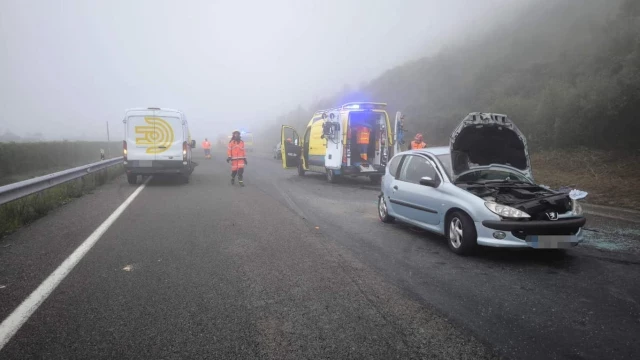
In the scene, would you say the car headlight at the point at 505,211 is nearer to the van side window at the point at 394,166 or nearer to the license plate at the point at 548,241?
the license plate at the point at 548,241

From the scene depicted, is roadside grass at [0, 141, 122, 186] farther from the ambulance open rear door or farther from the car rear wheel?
the car rear wheel

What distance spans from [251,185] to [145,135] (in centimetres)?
350

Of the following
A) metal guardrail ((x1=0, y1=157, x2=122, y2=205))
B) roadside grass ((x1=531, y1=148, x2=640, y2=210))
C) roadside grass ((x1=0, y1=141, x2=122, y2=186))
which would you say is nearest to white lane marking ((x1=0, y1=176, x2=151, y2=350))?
metal guardrail ((x1=0, y1=157, x2=122, y2=205))

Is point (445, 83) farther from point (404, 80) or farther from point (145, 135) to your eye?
point (145, 135)

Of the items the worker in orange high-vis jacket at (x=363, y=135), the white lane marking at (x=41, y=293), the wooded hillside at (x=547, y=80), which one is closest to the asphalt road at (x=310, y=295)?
the white lane marking at (x=41, y=293)

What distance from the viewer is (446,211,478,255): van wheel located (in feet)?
17.7

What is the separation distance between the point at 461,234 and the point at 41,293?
4.73m

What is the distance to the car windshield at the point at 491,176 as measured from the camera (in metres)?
6.33

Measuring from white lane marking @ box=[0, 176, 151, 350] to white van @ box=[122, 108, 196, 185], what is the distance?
645cm

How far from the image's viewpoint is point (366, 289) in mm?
4219

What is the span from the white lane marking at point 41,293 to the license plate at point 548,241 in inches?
204

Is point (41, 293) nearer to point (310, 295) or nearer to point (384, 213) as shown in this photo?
point (310, 295)

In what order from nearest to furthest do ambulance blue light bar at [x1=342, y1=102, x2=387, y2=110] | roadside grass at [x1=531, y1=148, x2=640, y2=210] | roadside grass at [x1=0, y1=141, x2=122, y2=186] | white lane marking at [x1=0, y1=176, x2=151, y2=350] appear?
white lane marking at [x1=0, y1=176, x2=151, y2=350] → roadside grass at [x1=531, y1=148, x2=640, y2=210] → ambulance blue light bar at [x1=342, y1=102, x2=387, y2=110] → roadside grass at [x1=0, y1=141, x2=122, y2=186]

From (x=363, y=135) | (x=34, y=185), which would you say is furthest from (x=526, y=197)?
(x=363, y=135)
